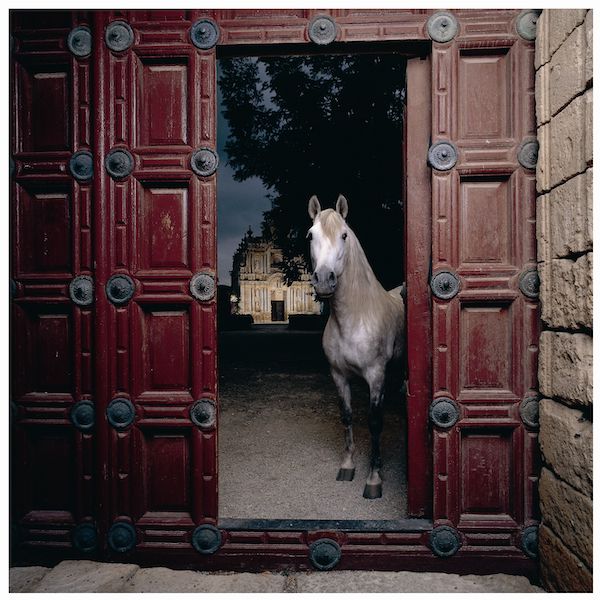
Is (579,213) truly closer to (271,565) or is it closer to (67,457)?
(271,565)

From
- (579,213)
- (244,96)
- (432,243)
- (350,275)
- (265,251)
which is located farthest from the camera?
(265,251)

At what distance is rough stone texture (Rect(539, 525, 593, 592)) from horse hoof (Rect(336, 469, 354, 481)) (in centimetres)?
167

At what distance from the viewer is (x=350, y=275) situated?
3.65 metres

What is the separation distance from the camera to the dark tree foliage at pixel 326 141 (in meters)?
8.22

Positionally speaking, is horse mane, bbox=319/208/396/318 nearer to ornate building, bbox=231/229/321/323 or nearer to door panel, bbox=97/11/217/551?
door panel, bbox=97/11/217/551

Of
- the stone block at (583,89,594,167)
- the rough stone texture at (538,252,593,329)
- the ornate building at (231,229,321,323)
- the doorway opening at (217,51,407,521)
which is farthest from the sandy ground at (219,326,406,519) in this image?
the ornate building at (231,229,321,323)

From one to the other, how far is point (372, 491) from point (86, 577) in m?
1.99

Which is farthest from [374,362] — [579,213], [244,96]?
[244,96]

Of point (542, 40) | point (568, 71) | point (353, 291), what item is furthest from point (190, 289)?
point (542, 40)

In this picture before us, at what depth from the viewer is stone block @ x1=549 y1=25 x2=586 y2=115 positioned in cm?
208

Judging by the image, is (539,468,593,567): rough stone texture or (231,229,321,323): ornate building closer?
(539,468,593,567): rough stone texture

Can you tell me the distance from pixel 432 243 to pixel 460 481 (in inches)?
53.8

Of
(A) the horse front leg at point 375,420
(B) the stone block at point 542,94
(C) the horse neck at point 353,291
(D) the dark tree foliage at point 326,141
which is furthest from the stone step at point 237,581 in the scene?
(D) the dark tree foliage at point 326,141

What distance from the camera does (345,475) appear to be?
388 centimetres
